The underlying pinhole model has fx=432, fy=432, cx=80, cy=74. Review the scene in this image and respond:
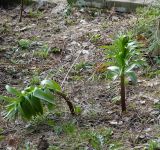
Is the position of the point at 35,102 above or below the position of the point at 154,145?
above

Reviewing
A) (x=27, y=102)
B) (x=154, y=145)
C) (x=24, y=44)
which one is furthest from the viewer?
(x=24, y=44)

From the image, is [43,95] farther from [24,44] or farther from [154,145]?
[24,44]

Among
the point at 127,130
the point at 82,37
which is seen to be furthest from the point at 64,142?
the point at 82,37

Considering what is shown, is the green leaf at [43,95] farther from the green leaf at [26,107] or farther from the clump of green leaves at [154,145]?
the clump of green leaves at [154,145]

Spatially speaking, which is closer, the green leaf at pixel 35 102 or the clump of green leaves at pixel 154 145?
the clump of green leaves at pixel 154 145

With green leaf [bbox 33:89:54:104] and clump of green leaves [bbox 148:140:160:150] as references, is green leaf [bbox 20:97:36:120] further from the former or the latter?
clump of green leaves [bbox 148:140:160:150]

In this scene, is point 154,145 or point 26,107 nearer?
point 154,145

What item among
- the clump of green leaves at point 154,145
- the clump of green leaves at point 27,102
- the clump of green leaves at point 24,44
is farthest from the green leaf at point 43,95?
the clump of green leaves at point 24,44

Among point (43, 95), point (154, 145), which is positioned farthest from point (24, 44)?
point (154, 145)

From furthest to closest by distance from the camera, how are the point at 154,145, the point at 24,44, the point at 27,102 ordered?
the point at 24,44 → the point at 27,102 → the point at 154,145

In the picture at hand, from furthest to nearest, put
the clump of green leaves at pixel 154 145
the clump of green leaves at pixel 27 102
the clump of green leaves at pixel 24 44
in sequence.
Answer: the clump of green leaves at pixel 24 44 < the clump of green leaves at pixel 27 102 < the clump of green leaves at pixel 154 145

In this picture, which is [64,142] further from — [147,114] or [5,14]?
[5,14]

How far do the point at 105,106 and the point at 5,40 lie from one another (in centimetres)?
216

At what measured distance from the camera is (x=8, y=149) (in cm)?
343
